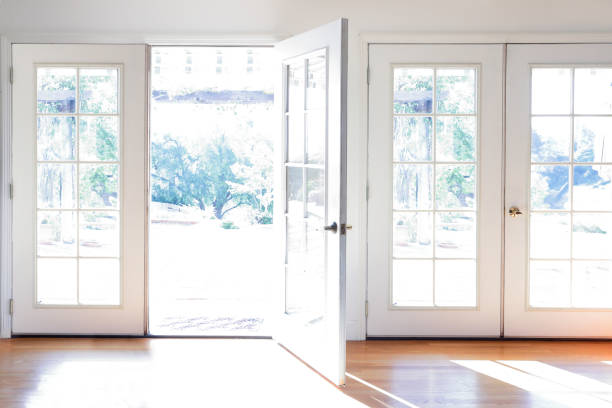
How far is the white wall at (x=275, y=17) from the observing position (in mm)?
4273

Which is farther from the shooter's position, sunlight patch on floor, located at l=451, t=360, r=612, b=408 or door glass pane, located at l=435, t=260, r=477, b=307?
door glass pane, located at l=435, t=260, r=477, b=307

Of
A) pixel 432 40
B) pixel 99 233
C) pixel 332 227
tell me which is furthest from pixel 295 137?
pixel 99 233

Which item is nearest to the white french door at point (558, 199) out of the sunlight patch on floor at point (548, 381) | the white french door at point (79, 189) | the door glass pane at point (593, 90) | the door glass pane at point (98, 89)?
→ the door glass pane at point (593, 90)

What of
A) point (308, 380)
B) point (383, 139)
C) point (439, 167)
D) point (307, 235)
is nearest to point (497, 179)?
point (439, 167)

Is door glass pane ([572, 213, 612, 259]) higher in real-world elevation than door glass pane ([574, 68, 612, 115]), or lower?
lower

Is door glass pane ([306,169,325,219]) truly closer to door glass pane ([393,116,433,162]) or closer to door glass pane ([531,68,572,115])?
door glass pane ([393,116,433,162])

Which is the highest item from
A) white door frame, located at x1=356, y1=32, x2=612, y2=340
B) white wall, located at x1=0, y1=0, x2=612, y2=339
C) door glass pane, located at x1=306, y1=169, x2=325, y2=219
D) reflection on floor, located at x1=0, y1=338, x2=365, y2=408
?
white wall, located at x1=0, y1=0, x2=612, y2=339

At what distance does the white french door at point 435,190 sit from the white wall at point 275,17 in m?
0.18

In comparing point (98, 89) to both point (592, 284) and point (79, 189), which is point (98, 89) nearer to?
point (79, 189)

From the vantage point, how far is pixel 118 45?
168 inches

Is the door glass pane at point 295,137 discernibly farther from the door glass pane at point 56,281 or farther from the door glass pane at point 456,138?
the door glass pane at point 56,281

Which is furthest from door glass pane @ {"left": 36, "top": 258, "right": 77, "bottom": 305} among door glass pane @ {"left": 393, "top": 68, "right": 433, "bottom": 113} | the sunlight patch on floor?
the sunlight patch on floor

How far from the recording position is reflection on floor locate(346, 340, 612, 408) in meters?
3.18

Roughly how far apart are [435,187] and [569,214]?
0.97 m
